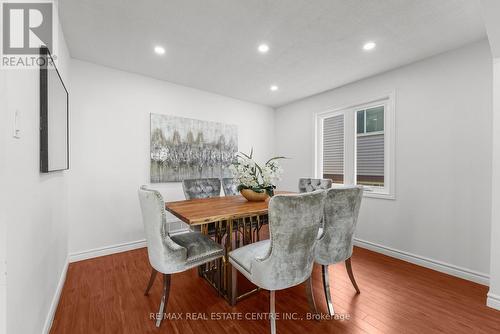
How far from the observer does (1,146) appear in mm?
843

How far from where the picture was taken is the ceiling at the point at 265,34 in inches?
69.1

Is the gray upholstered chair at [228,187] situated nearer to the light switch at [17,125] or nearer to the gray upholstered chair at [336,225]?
the gray upholstered chair at [336,225]

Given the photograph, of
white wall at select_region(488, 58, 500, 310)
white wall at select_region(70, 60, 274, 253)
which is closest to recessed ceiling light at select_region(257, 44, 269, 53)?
white wall at select_region(70, 60, 274, 253)

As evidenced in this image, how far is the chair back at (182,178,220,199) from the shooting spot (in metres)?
2.81

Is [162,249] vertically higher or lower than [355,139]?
lower

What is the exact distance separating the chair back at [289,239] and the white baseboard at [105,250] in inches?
93.7

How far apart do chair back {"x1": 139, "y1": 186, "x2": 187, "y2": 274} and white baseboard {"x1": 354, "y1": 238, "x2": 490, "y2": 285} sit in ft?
9.13

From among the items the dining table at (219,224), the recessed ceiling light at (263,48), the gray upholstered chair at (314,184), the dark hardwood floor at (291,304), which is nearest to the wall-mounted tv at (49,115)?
the dining table at (219,224)

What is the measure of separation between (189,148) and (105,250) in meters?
1.87

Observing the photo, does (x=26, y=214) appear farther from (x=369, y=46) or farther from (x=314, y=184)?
(x=369, y=46)

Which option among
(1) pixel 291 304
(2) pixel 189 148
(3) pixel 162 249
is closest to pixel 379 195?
(1) pixel 291 304

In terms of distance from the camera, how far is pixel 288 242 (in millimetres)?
1319

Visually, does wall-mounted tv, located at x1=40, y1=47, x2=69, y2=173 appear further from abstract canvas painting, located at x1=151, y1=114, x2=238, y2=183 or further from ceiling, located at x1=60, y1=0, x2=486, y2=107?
abstract canvas painting, located at x1=151, y1=114, x2=238, y2=183

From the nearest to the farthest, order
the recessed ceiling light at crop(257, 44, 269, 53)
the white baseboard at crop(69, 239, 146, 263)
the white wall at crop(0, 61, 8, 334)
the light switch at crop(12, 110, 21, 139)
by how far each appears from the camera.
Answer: the white wall at crop(0, 61, 8, 334), the light switch at crop(12, 110, 21, 139), the recessed ceiling light at crop(257, 44, 269, 53), the white baseboard at crop(69, 239, 146, 263)
